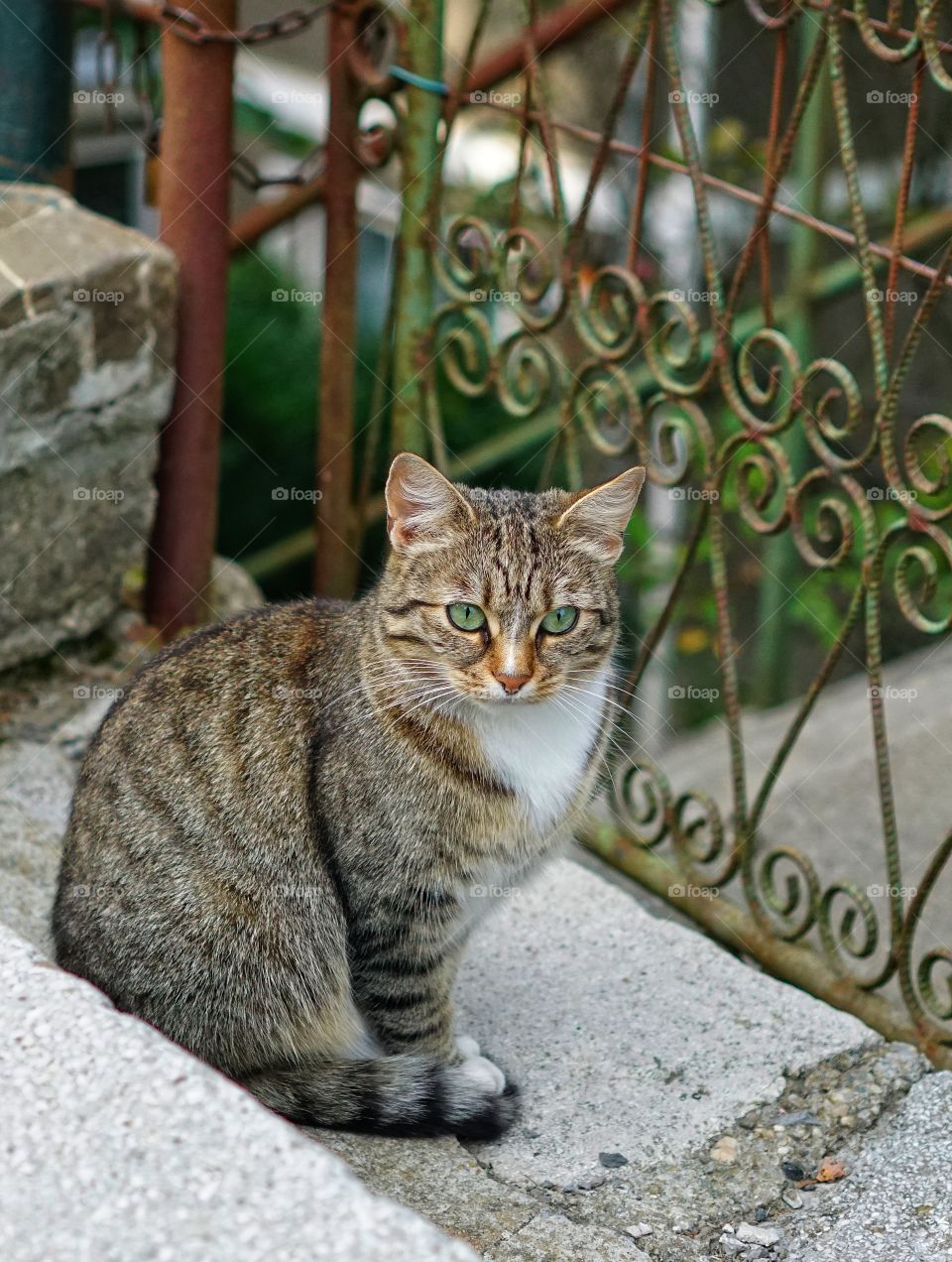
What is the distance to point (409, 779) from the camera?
258cm

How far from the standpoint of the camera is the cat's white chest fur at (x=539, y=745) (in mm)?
2635

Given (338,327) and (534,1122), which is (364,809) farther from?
(338,327)

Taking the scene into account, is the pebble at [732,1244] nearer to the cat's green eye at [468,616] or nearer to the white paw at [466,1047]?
the white paw at [466,1047]

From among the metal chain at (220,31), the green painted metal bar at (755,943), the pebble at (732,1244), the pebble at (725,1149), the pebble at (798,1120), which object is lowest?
the green painted metal bar at (755,943)

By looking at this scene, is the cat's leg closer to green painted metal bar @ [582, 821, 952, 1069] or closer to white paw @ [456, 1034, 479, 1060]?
white paw @ [456, 1034, 479, 1060]

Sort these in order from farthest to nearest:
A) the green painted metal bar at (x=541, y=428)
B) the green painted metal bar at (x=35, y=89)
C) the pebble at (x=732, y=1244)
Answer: the green painted metal bar at (x=541, y=428), the green painted metal bar at (x=35, y=89), the pebble at (x=732, y=1244)

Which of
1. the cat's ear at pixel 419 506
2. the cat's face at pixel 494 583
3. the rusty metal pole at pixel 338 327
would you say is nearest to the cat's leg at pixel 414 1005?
the cat's face at pixel 494 583

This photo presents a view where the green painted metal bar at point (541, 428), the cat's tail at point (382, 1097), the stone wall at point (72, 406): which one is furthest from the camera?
the green painted metal bar at point (541, 428)

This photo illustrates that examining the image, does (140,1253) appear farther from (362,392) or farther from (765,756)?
(362,392)

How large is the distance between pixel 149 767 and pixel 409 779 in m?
0.49

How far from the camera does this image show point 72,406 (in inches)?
136

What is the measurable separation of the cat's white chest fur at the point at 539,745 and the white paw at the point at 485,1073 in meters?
0.48

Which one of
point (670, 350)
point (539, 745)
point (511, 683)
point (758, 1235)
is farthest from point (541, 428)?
point (758, 1235)

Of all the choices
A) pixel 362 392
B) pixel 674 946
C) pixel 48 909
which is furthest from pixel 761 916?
pixel 362 392
